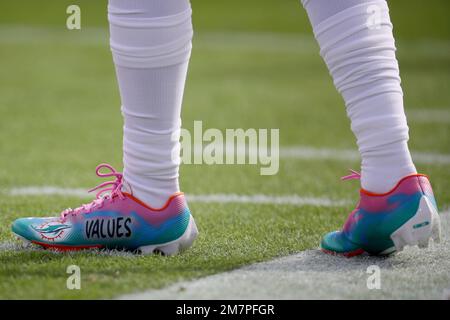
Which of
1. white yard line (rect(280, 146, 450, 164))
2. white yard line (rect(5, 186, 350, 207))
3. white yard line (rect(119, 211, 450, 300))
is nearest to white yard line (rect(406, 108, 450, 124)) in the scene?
white yard line (rect(280, 146, 450, 164))

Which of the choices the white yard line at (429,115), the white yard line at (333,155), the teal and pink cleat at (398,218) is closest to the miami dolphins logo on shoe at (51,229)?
the teal and pink cleat at (398,218)

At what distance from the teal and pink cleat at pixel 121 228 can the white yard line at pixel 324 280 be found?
0.25 m

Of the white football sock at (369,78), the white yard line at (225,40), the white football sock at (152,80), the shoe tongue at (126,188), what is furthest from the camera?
the white yard line at (225,40)

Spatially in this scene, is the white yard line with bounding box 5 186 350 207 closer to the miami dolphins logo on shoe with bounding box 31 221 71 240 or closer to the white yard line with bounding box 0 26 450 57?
the miami dolphins logo on shoe with bounding box 31 221 71 240

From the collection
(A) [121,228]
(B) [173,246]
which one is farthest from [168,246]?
(A) [121,228]

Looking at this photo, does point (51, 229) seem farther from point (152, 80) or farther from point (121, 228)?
point (152, 80)

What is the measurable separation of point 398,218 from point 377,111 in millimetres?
265

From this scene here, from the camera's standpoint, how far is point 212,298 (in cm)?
198

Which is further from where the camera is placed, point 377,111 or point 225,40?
point 225,40

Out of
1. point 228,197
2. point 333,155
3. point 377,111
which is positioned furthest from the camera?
point 333,155

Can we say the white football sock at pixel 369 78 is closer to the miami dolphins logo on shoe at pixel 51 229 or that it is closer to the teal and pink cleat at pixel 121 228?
the teal and pink cleat at pixel 121 228

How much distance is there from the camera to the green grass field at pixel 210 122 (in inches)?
91.5

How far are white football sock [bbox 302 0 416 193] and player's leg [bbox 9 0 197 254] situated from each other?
37 cm

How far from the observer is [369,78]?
223 cm
